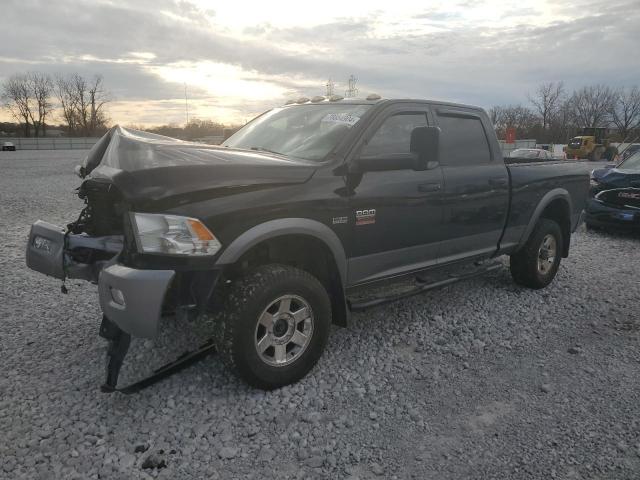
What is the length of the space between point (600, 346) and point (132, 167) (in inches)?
149

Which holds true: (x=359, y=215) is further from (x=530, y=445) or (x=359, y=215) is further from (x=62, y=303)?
(x=62, y=303)

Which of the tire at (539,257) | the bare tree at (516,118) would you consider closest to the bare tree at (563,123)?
the bare tree at (516,118)

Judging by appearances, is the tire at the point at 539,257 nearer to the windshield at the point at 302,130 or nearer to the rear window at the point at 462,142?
the rear window at the point at 462,142

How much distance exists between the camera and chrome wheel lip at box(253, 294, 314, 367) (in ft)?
10.3

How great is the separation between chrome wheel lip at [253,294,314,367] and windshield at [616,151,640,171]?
809 cm

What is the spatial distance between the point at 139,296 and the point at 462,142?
317 cm

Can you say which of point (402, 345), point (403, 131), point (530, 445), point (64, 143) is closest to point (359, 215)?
point (403, 131)

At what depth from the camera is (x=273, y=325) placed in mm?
3189

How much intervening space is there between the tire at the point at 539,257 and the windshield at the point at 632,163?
4.58m

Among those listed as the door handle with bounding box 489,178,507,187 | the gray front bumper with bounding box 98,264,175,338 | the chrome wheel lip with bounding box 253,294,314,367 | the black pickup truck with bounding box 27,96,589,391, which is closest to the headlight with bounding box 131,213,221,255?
the black pickup truck with bounding box 27,96,589,391

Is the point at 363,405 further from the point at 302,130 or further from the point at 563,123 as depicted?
the point at 563,123

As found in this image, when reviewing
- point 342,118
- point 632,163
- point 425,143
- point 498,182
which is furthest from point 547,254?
point 632,163

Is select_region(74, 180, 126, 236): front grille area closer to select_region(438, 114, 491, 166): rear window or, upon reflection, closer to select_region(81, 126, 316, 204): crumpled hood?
select_region(81, 126, 316, 204): crumpled hood

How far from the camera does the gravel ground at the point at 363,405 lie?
8.47 feet
